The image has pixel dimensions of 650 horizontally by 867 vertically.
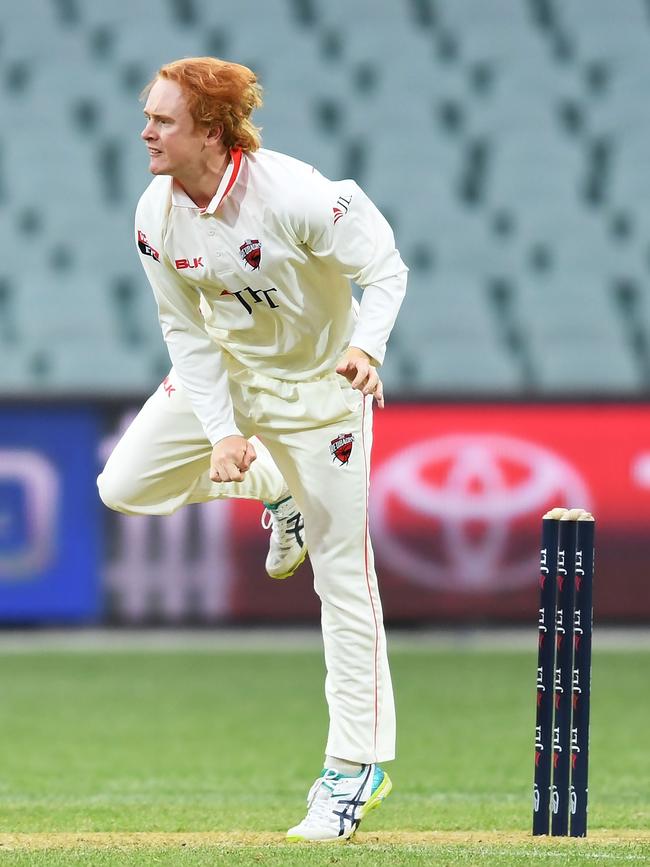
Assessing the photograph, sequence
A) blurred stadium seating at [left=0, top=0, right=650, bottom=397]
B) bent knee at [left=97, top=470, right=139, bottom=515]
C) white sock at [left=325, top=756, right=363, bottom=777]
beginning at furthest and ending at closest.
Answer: blurred stadium seating at [left=0, top=0, right=650, bottom=397] < bent knee at [left=97, top=470, right=139, bottom=515] < white sock at [left=325, top=756, right=363, bottom=777]

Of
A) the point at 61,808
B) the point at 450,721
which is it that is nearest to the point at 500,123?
the point at 450,721

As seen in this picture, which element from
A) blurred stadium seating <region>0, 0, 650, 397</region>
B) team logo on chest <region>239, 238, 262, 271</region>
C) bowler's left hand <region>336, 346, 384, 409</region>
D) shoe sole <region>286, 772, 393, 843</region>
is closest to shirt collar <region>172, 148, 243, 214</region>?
team logo on chest <region>239, 238, 262, 271</region>

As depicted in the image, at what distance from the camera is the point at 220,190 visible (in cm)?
372

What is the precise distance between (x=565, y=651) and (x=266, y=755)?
251 centimetres

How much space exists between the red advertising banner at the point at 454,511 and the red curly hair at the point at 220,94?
4.71 meters

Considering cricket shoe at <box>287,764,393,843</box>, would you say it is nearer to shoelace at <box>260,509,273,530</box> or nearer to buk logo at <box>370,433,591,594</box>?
shoelace at <box>260,509,273,530</box>

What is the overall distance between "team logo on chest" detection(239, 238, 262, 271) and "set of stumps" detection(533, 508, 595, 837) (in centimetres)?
93

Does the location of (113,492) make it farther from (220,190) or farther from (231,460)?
(220,190)

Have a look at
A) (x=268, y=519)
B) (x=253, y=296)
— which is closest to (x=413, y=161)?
(x=268, y=519)

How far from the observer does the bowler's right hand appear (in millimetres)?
3799

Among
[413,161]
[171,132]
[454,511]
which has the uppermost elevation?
[413,161]

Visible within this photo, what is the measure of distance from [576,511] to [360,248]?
0.81 meters

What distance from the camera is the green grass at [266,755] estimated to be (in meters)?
3.79

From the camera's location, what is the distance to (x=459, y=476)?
845cm
